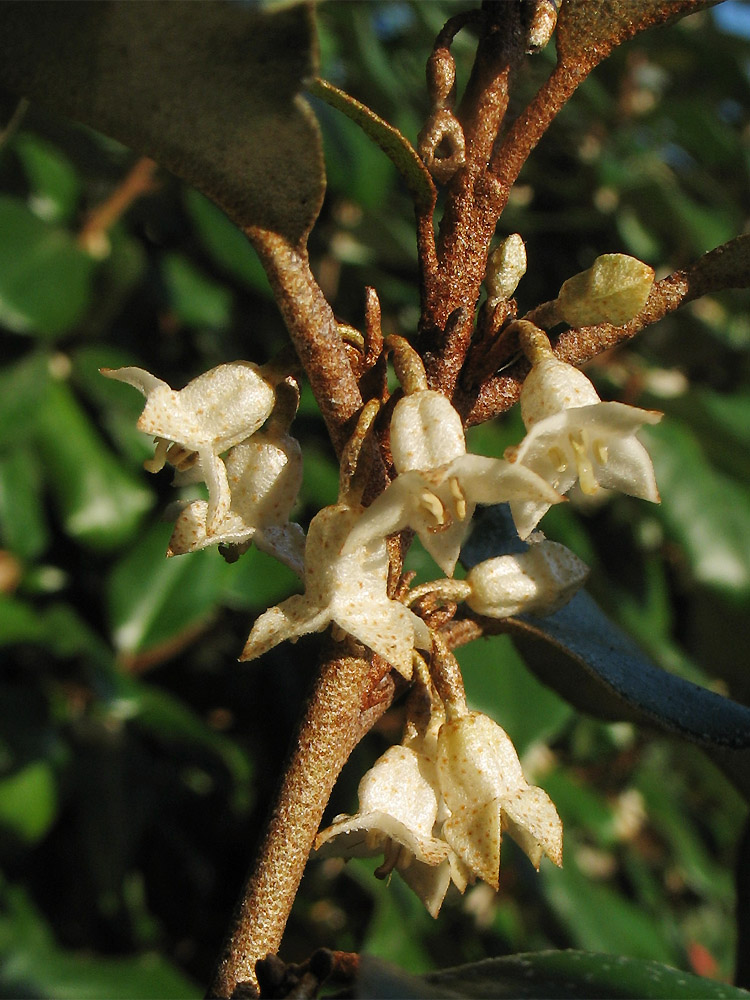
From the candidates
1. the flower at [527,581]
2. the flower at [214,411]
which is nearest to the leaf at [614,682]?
the flower at [527,581]

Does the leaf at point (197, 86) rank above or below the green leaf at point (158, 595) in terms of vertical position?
above

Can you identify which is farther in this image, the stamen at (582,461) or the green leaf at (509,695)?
the green leaf at (509,695)

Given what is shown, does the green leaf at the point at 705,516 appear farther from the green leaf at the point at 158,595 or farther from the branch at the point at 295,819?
the branch at the point at 295,819

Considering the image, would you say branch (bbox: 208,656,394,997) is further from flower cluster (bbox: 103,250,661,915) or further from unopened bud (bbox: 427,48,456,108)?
unopened bud (bbox: 427,48,456,108)

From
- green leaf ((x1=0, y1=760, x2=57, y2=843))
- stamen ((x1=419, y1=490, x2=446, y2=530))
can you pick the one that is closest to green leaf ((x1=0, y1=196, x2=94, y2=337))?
green leaf ((x1=0, y1=760, x2=57, y2=843))

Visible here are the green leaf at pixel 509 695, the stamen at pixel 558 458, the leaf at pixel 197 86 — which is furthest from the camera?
the green leaf at pixel 509 695

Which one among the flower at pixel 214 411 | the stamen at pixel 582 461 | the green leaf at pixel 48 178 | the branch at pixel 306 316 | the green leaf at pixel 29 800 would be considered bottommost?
the green leaf at pixel 29 800

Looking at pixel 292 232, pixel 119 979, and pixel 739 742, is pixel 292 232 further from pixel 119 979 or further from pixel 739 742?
pixel 119 979
